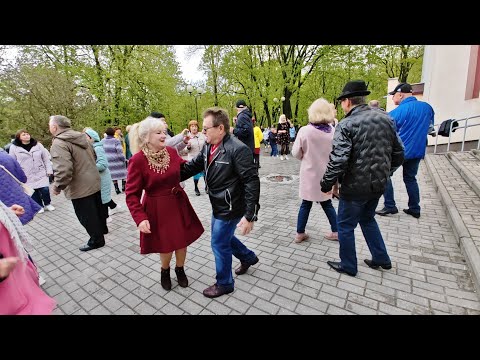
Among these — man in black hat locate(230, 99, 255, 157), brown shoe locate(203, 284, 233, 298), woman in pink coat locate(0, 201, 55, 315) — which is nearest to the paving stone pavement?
brown shoe locate(203, 284, 233, 298)

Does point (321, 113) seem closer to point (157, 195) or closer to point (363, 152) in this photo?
point (363, 152)

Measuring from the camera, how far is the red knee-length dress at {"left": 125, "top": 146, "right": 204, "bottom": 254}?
2.48 meters

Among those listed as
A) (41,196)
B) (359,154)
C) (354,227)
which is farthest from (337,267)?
(41,196)

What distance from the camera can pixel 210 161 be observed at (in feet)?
8.35

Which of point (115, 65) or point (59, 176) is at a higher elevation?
point (115, 65)

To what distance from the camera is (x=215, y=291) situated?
109 inches

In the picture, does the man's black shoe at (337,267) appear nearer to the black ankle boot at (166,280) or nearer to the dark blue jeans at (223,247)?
the dark blue jeans at (223,247)

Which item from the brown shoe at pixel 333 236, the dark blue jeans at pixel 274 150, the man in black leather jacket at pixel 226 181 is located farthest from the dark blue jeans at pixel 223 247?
the dark blue jeans at pixel 274 150

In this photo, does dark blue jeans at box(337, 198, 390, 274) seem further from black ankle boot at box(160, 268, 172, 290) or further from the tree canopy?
the tree canopy

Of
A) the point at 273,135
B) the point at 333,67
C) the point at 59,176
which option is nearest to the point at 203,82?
the point at 333,67
